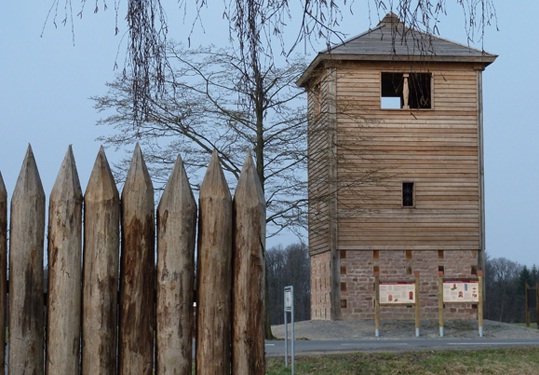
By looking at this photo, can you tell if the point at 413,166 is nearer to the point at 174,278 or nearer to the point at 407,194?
the point at 407,194

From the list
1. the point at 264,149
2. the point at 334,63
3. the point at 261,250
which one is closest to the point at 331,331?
the point at 264,149

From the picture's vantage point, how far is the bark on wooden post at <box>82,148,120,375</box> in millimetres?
5105

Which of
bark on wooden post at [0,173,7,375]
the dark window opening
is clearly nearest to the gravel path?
the dark window opening

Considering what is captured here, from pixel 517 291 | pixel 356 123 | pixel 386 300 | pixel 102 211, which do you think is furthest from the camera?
pixel 517 291

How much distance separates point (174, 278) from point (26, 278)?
0.75m

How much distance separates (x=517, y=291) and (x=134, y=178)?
7268cm

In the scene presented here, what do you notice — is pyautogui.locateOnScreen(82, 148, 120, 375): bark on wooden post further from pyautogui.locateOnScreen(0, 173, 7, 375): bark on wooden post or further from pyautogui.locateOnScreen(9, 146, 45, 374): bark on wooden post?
pyautogui.locateOnScreen(0, 173, 7, 375): bark on wooden post

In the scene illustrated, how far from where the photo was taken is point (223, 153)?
94.3 ft

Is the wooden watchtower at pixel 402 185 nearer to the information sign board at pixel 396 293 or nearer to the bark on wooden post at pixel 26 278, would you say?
the information sign board at pixel 396 293

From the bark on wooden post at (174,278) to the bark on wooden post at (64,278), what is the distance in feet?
1.36

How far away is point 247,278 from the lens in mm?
5227

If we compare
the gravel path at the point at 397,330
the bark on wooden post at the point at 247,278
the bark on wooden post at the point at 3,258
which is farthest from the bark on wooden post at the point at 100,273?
the gravel path at the point at 397,330

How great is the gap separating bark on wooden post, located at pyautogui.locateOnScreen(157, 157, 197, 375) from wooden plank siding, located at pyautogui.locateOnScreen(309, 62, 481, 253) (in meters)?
27.2

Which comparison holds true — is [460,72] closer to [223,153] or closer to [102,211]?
[223,153]
